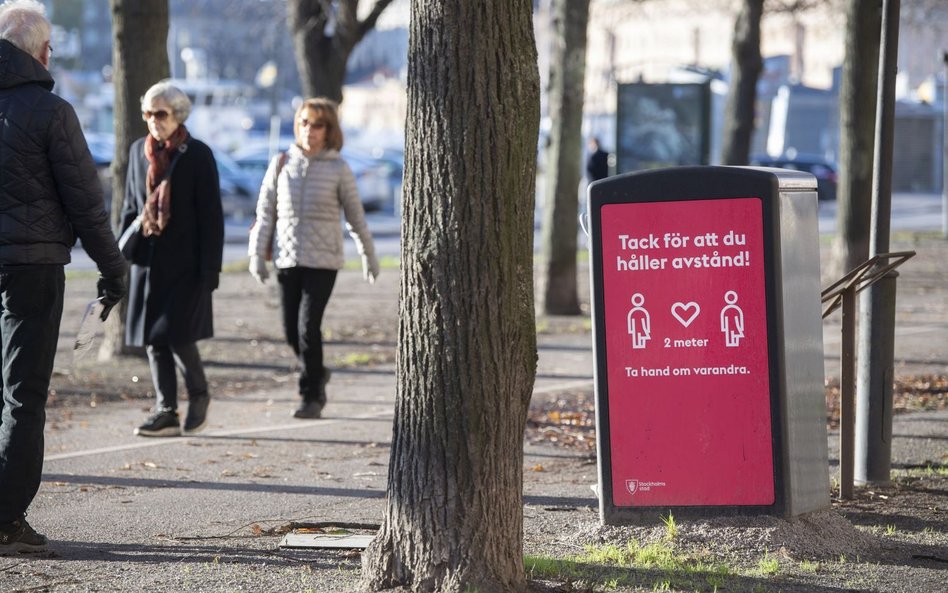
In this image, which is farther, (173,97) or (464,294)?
(173,97)

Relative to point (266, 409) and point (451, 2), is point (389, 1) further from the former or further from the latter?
point (451, 2)

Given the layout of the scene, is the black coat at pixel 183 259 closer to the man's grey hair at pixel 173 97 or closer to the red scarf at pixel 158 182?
the red scarf at pixel 158 182

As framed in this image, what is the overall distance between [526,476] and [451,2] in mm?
3402

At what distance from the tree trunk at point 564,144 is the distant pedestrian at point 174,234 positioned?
7.19m

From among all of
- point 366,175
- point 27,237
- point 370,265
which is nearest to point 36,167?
point 27,237

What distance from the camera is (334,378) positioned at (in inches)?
434

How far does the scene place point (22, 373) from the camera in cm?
550

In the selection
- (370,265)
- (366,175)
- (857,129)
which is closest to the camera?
(370,265)

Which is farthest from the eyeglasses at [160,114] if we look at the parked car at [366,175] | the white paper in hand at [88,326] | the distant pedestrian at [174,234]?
the parked car at [366,175]

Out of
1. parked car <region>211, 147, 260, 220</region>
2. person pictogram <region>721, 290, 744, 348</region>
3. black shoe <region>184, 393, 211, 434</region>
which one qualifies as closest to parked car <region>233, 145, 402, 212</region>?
parked car <region>211, 147, 260, 220</region>

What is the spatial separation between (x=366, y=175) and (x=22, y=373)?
1260 inches

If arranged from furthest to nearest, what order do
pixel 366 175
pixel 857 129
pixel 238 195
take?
pixel 366 175 → pixel 238 195 → pixel 857 129

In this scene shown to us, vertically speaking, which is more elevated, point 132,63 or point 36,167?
point 132,63

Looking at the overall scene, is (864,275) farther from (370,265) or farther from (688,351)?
(370,265)
